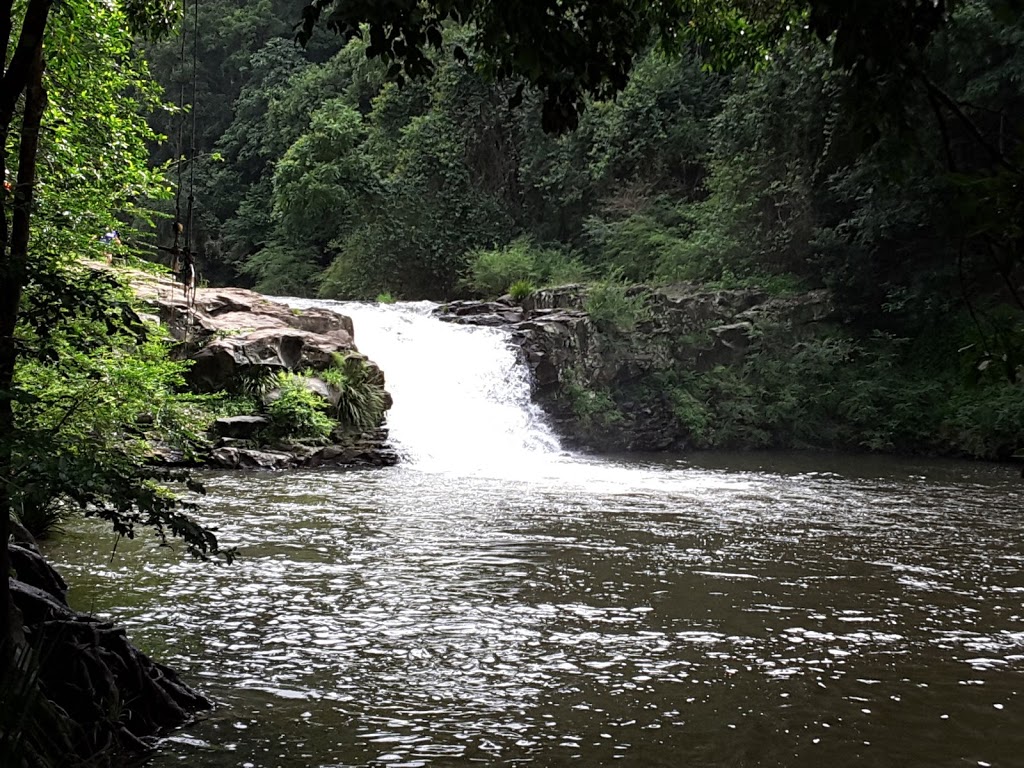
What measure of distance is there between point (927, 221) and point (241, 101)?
104 ft

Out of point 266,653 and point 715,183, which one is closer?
point 266,653

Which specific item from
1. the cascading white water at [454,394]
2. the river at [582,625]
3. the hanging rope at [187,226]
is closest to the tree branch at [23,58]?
the hanging rope at [187,226]

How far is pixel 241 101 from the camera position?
41.4m

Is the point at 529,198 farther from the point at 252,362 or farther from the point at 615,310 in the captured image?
the point at 252,362

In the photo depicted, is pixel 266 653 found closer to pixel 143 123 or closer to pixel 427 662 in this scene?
pixel 427 662

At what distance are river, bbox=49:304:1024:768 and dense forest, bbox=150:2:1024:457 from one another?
344 centimetres

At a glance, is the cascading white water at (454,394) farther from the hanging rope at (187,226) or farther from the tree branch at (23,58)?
the tree branch at (23,58)

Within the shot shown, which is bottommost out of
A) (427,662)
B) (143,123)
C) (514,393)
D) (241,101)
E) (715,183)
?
(427,662)

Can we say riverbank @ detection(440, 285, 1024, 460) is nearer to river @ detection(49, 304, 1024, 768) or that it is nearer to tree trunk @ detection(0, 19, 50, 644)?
river @ detection(49, 304, 1024, 768)

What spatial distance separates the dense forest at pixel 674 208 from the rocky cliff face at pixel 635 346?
0.34m

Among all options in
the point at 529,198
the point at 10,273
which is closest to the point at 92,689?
the point at 10,273

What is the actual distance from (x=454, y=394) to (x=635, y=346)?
14.6 ft

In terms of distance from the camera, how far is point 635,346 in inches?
816

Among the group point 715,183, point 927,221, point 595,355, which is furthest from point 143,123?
point 715,183
